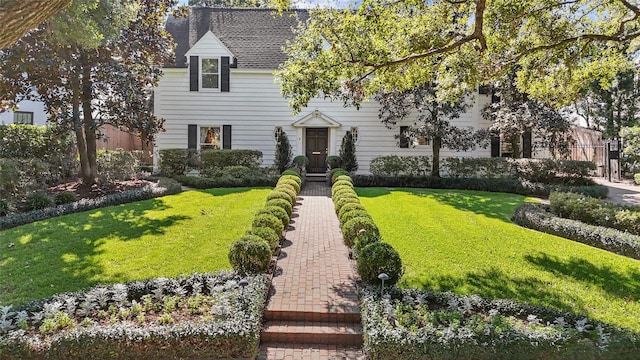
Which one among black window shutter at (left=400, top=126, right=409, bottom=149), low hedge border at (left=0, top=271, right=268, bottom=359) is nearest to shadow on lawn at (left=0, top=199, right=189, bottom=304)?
low hedge border at (left=0, top=271, right=268, bottom=359)

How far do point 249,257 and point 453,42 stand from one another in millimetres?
7790

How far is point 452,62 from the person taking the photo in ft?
36.3

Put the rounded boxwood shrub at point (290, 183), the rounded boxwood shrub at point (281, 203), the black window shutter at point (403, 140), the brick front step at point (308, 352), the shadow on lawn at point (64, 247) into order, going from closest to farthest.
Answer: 1. the brick front step at point (308, 352)
2. the shadow on lawn at point (64, 247)
3. the rounded boxwood shrub at point (281, 203)
4. the rounded boxwood shrub at point (290, 183)
5. the black window shutter at point (403, 140)

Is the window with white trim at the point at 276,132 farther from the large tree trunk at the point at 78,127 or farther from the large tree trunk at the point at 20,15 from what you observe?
the large tree trunk at the point at 20,15

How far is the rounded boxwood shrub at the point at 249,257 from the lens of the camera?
642cm

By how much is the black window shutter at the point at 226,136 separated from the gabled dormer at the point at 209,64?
1882 mm

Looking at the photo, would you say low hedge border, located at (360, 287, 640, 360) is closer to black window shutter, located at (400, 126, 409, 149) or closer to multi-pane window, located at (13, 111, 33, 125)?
black window shutter, located at (400, 126, 409, 149)

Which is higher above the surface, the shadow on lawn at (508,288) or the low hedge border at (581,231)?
the low hedge border at (581,231)

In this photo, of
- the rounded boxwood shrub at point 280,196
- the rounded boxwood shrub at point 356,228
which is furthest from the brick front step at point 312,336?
the rounded boxwood shrub at point 280,196

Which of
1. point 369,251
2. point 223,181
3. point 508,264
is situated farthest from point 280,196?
point 223,181

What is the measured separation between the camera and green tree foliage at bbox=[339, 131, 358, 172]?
19625 millimetres

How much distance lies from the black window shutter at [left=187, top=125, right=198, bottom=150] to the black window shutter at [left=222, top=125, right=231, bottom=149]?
1.32 m

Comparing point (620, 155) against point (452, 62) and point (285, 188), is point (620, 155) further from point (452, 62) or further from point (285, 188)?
point (285, 188)

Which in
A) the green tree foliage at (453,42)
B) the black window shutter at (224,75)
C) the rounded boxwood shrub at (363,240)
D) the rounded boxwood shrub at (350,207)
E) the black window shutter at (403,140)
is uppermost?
the black window shutter at (224,75)
